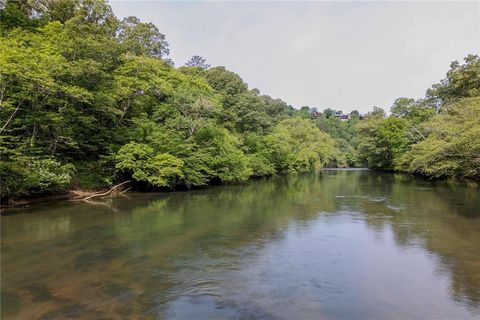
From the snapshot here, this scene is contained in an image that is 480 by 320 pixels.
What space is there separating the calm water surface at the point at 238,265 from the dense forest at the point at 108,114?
12.9 ft

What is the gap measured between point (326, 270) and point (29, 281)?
19.9 feet

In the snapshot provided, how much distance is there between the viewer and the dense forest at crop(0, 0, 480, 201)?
48.1ft

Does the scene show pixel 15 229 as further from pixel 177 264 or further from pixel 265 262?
pixel 265 262

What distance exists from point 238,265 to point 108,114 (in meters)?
15.5

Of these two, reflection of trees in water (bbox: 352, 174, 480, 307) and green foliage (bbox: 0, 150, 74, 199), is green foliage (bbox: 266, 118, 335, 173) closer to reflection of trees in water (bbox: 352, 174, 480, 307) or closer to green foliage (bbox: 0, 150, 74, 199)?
reflection of trees in water (bbox: 352, 174, 480, 307)

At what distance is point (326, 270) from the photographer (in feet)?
24.7

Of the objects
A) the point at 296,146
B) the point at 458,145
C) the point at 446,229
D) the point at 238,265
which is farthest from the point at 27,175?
the point at 296,146

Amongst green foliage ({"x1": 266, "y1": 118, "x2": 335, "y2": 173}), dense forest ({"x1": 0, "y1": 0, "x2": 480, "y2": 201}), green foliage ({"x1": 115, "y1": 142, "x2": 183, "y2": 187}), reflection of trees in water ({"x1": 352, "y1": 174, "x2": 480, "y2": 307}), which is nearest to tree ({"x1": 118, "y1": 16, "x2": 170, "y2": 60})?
dense forest ({"x1": 0, "y1": 0, "x2": 480, "y2": 201})

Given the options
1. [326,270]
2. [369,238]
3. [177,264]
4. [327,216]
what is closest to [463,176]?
[327,216]

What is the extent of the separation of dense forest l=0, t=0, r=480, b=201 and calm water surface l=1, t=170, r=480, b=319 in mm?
3945

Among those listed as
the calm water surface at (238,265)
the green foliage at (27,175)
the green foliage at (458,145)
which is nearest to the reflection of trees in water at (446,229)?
the calm water surface at (238,265)

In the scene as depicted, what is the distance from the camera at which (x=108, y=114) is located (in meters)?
20.2

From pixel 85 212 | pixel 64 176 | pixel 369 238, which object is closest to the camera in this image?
pixel 369 238

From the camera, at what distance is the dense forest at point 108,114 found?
14656mm
